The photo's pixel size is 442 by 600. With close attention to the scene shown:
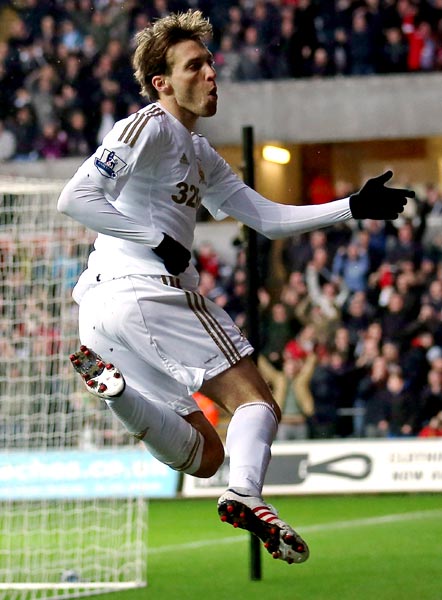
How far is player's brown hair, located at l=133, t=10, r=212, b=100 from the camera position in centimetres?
563

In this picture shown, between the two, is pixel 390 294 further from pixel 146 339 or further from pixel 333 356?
pixel 146 339

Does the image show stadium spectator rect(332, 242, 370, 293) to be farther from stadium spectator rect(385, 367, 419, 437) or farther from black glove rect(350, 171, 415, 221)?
black glove rect(350, 171, 415, 221)

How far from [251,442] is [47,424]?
5506mm

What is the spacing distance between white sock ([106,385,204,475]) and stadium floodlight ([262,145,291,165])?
12718mm

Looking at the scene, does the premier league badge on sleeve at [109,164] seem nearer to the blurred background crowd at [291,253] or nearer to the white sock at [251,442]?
the white sock at [251,442]

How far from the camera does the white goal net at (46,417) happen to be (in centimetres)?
927

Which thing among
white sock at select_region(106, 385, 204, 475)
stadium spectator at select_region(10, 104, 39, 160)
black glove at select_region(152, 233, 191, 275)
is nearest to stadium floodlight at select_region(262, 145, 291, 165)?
stadium spectator at select_region(10, 104, 39, 160)

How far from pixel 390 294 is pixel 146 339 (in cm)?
1039

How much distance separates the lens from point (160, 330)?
17.8 feet

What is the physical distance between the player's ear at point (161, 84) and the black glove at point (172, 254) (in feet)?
2.20

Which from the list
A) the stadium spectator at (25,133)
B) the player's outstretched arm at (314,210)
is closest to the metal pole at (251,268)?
the player's outstretched arm at (314,210)

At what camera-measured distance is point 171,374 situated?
17.7 ft

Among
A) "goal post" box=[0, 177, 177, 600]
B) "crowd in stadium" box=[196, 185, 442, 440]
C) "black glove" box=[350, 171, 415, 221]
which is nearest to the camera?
"black glove" box=[350, 171, 415, 221]

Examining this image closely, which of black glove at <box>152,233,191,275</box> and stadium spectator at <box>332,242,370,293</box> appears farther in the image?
stadium spectator at <box>332,242,370,293</box>
